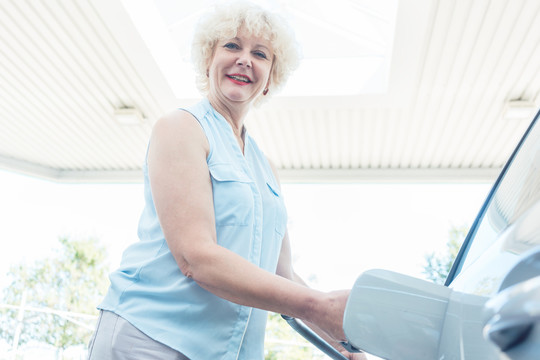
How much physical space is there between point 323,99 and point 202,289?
13.5 ft

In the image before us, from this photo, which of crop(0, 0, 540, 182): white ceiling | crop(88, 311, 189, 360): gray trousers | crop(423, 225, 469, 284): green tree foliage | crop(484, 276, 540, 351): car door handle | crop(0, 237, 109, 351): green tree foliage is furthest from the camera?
crop(0, 237, 109, 351): green tree foliage

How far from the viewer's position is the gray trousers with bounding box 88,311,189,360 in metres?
0.94

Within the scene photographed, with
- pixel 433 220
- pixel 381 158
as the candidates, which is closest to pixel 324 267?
pixel 433 220

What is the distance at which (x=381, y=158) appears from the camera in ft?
20.4

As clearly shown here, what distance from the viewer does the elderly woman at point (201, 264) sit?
0.81m

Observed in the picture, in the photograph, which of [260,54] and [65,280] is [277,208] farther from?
[65,280]

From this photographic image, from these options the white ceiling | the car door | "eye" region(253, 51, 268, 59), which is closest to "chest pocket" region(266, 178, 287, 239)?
"eye" region(253, 51, 268, 59)

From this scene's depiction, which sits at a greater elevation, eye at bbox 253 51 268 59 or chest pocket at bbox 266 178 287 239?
eye at bbox 253 51 268 59

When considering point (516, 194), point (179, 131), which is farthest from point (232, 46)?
point (516, 194)

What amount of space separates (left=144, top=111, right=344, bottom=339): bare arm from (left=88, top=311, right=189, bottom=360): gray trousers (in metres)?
0.16

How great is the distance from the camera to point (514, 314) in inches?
12.0

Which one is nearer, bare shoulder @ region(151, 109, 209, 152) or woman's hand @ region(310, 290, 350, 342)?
woman's hand @ region(310, 290, 350, 342)

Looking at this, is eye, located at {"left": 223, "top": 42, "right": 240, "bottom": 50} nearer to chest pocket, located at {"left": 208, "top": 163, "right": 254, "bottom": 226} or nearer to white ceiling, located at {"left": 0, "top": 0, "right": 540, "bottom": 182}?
chest pocket, located at {"left": 208, "top": 163, "right": 254, "bottom": 226}

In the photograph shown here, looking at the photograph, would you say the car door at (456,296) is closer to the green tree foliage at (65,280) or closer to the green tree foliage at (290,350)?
the green tree foliage at (290,350)
